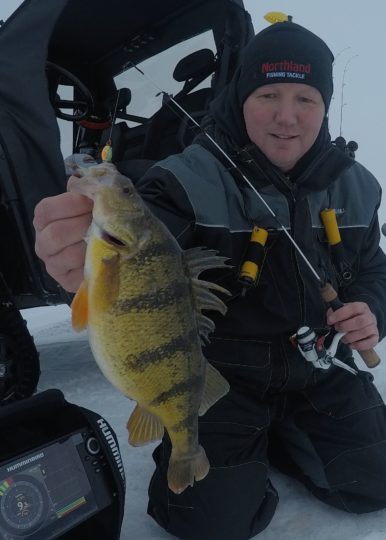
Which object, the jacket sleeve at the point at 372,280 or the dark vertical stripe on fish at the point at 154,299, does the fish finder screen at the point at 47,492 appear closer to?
the dark vertical stripe on fish at the point at 154,299

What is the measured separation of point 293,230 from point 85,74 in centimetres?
307

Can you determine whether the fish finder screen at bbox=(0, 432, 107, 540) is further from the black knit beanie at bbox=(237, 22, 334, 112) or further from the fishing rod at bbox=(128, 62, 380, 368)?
the black knit beanie at bbox=(237, 22, 334, 112)

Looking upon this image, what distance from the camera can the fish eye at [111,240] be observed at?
1.17m

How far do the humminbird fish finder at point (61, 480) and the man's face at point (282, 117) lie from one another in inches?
49.4

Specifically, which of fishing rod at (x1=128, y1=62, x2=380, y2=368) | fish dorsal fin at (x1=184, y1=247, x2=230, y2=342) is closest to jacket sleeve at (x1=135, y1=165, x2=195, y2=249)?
fishing rod at (x1=128, y1=62, x2=380, y2=368)

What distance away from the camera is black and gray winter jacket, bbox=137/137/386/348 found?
6.43 feet

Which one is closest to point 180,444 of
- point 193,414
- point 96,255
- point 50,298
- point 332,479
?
point 193,414

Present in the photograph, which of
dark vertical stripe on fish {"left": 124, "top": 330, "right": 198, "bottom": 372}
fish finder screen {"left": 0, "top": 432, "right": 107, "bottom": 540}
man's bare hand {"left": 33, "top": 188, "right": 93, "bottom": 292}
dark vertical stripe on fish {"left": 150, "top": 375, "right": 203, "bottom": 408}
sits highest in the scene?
man's bare hand {"left": 33, "top": 188, "right": 93, "bottom": 292}

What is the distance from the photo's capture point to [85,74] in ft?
14.6

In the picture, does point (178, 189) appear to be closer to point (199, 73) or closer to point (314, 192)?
point (314, 192)

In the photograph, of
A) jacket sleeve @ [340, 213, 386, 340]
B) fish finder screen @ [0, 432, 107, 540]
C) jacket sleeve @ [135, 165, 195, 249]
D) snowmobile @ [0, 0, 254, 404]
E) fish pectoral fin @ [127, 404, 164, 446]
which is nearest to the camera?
fish pectoral fin @ [127, 404, 164, 446]

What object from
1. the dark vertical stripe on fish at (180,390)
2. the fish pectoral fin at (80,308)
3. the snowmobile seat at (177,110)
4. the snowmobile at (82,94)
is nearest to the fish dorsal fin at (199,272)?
the dark vertical stripe on fish at (180,390)

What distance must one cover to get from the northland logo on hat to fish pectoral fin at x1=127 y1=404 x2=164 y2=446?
145cm

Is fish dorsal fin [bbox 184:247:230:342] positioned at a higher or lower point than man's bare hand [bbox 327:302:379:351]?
higher
